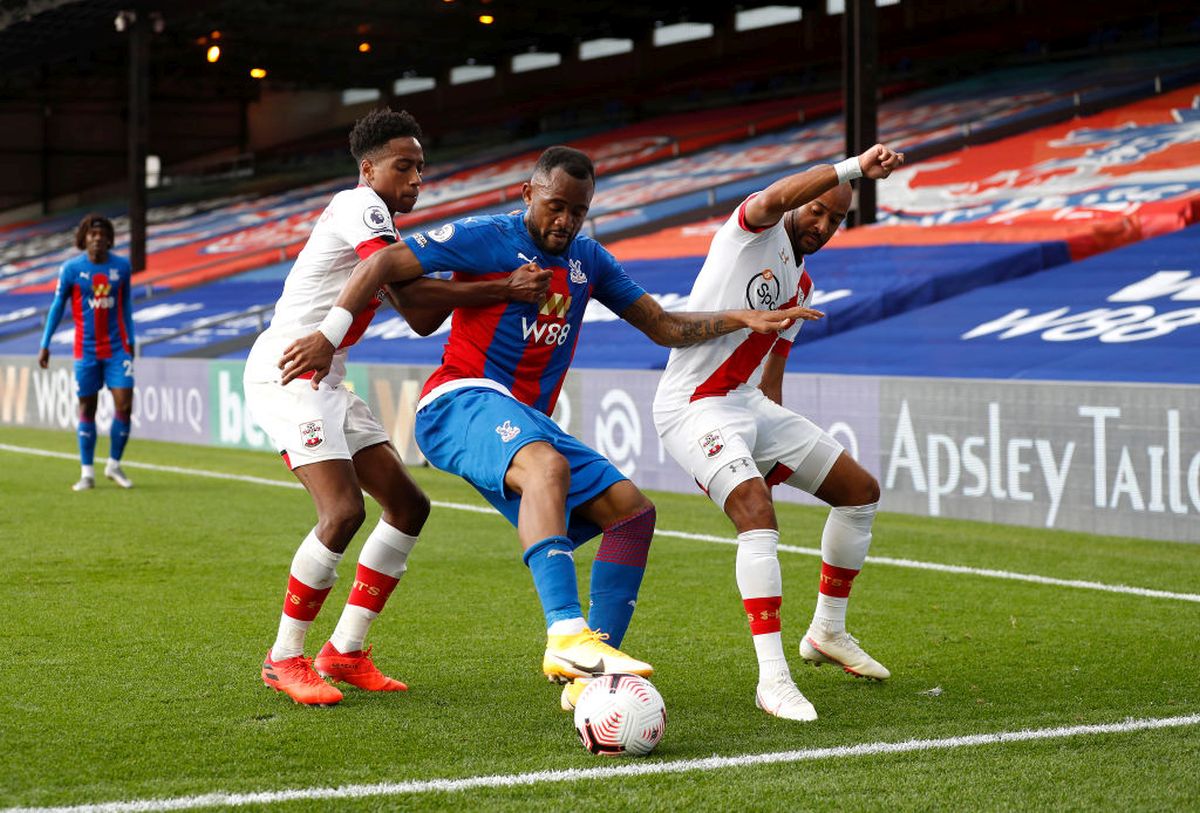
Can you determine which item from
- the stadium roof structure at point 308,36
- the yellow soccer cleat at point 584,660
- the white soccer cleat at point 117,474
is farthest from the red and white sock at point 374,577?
the stadium roof structure at point 308,36

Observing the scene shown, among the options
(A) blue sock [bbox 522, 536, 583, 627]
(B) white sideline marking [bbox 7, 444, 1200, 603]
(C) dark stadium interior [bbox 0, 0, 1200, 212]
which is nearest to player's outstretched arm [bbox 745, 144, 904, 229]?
(A) blue sock [bbox 522, 536, 583, 627]

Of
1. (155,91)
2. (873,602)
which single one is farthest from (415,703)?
(155,91)

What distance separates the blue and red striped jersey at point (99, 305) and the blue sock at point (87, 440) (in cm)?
59

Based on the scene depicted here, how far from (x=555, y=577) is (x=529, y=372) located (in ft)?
2.73

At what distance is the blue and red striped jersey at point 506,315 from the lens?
4.79 metres

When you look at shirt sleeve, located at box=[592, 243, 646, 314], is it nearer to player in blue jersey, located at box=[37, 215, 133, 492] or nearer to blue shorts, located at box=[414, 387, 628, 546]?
blue shorts, located at box=[414, 387, 628, 546]

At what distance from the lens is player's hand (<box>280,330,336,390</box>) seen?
4.49 metres

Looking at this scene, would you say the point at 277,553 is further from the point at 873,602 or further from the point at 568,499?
the point at 568,499

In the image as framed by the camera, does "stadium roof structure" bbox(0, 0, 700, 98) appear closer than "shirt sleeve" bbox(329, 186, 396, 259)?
No

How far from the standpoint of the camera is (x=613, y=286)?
5145mm

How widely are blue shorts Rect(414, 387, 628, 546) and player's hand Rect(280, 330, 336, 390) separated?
0.43 meters

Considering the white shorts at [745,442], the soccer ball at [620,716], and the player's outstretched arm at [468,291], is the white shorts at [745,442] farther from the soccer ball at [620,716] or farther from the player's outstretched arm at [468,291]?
the soccer ball at [620,716]

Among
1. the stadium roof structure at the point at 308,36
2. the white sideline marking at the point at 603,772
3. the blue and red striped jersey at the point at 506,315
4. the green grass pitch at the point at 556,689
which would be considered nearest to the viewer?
the white sideline marking at the point at 603,772

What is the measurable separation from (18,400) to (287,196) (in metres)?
18.3
